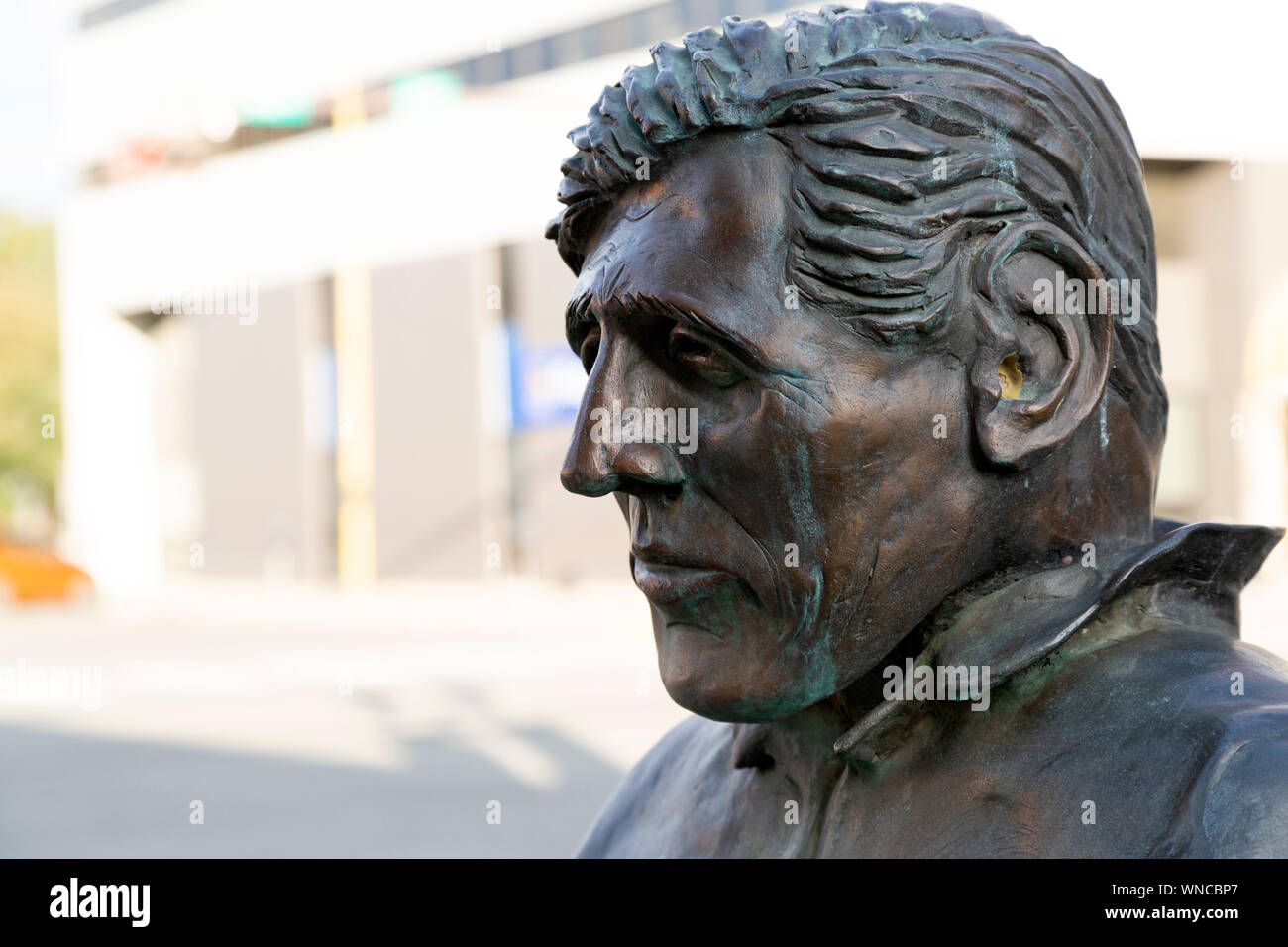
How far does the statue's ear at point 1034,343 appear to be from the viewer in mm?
1471

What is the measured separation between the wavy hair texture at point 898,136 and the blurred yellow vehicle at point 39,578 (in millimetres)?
24643

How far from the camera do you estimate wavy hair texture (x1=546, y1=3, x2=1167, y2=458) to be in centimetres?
145

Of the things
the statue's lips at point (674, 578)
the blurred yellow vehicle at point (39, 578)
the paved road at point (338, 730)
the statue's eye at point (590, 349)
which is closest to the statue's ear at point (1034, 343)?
the statue's lips at point (674, 578)

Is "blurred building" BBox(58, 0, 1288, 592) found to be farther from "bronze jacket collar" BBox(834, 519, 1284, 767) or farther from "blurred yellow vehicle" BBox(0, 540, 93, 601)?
"bronze jacket collar" BBox(834, 519, 1284, 767)

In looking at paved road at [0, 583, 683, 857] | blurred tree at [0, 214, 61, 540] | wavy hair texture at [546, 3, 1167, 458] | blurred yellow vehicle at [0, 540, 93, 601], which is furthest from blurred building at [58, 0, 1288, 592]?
wavy hair texture at [546, 3, 1167, 458]

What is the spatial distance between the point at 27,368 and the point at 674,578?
138 feet

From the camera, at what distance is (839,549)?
4.81ft

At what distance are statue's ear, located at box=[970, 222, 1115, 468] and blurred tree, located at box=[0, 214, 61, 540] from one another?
→ 3703 centimetres

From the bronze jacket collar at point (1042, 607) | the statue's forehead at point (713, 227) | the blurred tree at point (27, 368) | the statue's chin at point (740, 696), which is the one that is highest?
the blurred tree at point (27, 368)

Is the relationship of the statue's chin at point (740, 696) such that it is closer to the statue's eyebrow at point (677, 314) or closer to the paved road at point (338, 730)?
the statue's eyebrow at point (677, 314)

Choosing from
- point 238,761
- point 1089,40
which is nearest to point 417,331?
point 1089,40

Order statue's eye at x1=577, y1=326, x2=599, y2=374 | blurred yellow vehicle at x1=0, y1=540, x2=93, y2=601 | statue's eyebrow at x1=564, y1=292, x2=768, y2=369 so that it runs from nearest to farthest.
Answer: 1. statue's eyebrow at x1=564, y1=292, x2=768, y2=369
2. statue's eye at x1=577, y1=326, x2=599, y2=374
3. blurred yellow vehicle at x1=0, y1=540, x2=93, y2=601

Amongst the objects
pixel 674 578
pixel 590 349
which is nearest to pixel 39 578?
pixel 590 349

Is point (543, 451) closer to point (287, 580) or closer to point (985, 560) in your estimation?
point (287, 580)
